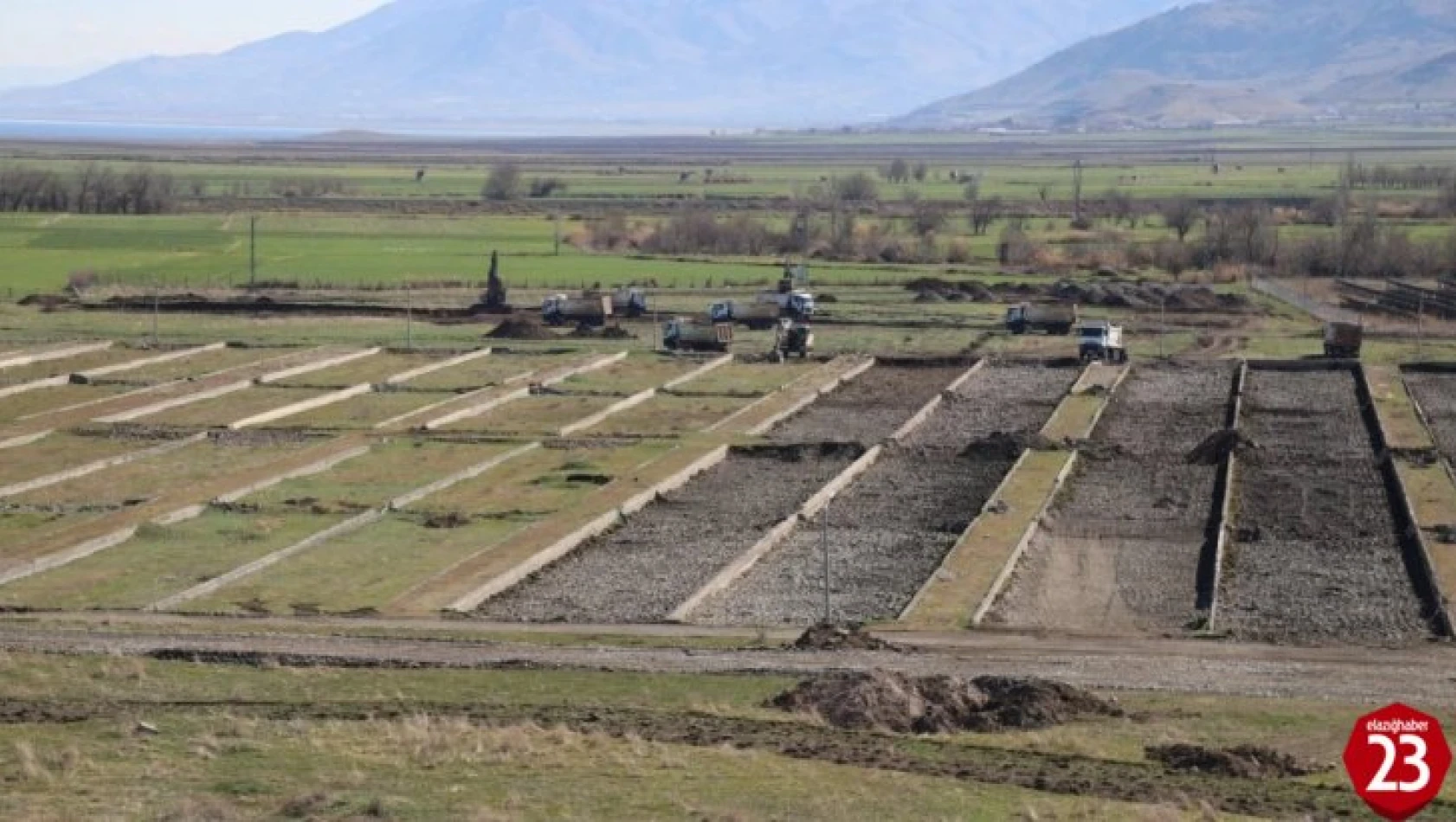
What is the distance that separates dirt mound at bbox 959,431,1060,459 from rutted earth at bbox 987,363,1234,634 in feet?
3.04

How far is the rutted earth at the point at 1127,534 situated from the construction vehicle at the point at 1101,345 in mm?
8918

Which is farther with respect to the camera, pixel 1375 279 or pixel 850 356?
pixel 1375 279

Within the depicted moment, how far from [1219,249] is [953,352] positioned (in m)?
37.2

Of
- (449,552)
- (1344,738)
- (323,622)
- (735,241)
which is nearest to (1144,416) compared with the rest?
(449,552)

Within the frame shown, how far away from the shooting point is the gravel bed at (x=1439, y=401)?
49.4m

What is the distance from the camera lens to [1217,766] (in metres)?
20.7

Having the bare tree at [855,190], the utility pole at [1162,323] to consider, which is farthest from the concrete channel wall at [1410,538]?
the bare tree at [855,190]

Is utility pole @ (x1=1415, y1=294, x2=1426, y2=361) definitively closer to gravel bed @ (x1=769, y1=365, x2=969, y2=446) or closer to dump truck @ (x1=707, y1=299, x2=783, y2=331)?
gravel bed @ (x1=769, y1=365, x2=969, y2=446)

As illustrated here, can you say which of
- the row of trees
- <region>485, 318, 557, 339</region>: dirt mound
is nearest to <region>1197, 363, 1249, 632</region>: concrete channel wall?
<region>485, 318, 557, 339</region>: dirt mound

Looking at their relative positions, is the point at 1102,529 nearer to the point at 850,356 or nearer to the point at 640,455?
the point at 640,455

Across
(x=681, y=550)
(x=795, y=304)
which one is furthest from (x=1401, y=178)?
(x=681, y=550)

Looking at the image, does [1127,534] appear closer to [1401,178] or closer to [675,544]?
[675,544]

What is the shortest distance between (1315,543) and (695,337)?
3209 cm

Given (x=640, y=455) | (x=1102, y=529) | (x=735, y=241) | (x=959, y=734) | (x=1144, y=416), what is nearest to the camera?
(x=959, y=734)
